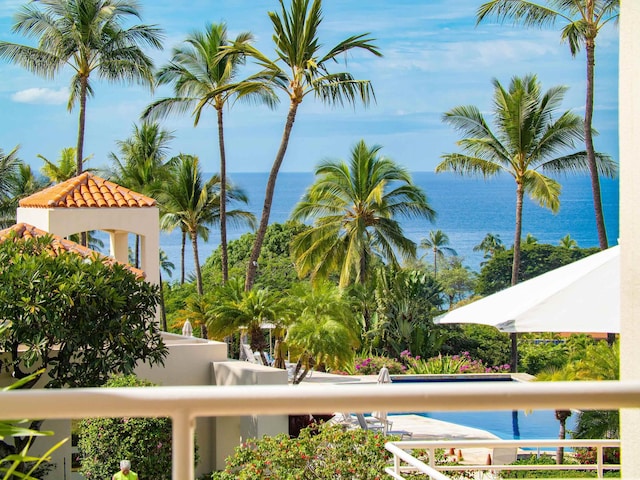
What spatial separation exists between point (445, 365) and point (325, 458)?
659 inches

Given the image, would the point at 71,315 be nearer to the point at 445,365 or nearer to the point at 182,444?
the point at 182,444

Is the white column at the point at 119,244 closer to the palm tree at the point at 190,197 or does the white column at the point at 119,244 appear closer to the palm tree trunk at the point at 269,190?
the palm tree trunk at the point at 269,190

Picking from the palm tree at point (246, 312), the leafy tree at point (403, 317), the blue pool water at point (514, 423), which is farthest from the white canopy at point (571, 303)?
the leafy tree at point (403, 317)

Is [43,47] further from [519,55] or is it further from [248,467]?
[519,55]

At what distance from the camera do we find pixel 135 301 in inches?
561

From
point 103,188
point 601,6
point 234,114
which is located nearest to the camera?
point 103,188

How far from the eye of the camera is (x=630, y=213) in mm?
2990

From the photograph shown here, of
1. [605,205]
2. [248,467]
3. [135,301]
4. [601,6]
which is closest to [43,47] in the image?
[601,6]

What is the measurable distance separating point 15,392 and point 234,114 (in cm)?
12519

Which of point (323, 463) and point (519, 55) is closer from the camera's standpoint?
point (323, 463)

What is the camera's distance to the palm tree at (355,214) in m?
31.6

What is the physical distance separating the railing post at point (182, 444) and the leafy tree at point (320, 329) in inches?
673

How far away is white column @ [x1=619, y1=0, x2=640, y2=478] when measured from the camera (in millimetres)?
2916

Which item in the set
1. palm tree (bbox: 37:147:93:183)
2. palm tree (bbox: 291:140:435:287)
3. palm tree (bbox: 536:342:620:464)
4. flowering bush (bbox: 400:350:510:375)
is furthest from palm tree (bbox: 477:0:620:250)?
palm tree (bbox: 37:147:93:183)
